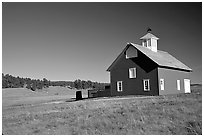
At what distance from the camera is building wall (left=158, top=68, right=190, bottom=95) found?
2038 centimetres

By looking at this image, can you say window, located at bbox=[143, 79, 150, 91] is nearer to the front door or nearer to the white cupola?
the white cupola

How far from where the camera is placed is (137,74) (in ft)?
68.8

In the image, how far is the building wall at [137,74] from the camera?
2020 centimetres

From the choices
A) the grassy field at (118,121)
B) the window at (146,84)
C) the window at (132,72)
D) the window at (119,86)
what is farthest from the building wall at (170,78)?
the grassy field at (118,121)

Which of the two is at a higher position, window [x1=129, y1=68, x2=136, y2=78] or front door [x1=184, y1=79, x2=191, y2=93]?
window [x1=129, y1=68, x2=136, y2=78]

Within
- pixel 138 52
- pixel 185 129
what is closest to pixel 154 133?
pixel 185 129

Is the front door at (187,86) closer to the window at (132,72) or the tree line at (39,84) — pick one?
the window at (132,72)

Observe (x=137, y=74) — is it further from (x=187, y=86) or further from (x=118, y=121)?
(x=118, y=121)

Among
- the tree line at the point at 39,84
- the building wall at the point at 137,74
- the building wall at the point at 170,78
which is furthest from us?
the tree line at the point at 39,84

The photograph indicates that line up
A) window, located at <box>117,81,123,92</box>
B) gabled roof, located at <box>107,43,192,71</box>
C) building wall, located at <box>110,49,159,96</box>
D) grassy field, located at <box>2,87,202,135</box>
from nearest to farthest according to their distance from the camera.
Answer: grassy field, located at <box>2,87,202,135</box>, building wall, located at <box>110,49,159,96</box>, gabled roof, located at <box>107,43,192,71</box>, window, located at <box>117,81,123,92</box>

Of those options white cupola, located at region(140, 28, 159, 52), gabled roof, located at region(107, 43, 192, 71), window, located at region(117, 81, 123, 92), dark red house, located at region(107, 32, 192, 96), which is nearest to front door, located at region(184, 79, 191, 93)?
dark red house, located at region(107, 32, 192, 96)

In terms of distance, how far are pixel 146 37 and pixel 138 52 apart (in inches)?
111

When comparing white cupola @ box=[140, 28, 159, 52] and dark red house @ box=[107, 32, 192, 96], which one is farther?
white cupola @ box=[140, 28, 159, 52]

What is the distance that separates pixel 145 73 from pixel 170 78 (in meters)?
2.22
